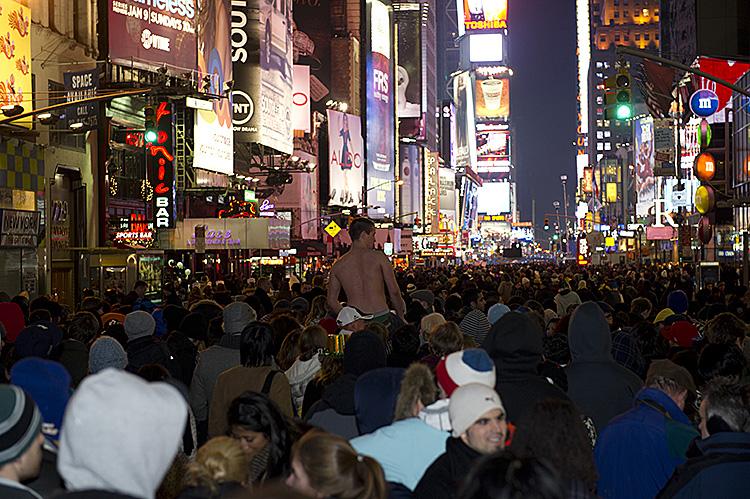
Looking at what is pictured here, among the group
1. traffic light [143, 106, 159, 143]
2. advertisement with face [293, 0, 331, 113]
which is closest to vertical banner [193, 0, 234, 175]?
traffic light [143, 106, 159, 143]

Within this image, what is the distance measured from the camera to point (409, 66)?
141 m

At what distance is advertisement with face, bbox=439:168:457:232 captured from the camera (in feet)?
620

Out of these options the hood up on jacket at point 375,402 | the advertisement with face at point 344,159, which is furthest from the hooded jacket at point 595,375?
the advertisement with face at point 344,159

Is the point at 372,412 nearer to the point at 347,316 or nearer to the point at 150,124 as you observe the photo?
the point at 347,316

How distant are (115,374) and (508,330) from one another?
476cm

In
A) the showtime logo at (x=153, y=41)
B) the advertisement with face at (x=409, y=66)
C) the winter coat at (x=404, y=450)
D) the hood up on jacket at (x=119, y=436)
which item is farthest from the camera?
the advertisement with face at (x=409, y=66)

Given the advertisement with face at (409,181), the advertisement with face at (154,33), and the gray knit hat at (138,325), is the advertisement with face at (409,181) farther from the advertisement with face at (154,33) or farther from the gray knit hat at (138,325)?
the gray knit hat at (138,325)

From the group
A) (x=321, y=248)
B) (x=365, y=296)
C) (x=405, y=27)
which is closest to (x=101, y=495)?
(x=365, y=296)

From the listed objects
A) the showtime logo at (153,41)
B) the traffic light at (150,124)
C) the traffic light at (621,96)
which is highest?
the showtime logo at (153,41)

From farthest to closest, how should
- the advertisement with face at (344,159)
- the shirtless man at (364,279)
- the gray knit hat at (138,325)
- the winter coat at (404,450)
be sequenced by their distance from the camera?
the advertisement with face at (344,159), the shirtless man at (364,279), the gray knit hat at (138,325), the winter coat at (404,450)

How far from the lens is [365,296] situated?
13742mm

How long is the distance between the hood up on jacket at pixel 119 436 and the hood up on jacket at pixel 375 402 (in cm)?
377

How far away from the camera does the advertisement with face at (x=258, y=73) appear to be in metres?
66.8

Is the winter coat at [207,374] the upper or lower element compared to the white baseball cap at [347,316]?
lower
